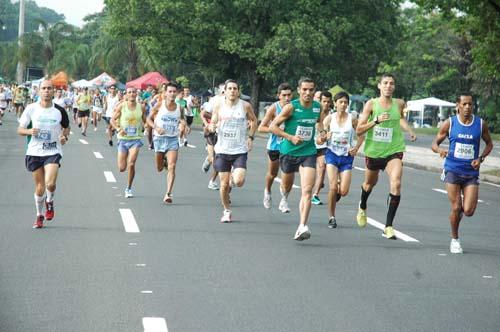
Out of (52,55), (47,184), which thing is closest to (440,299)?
(47,184)

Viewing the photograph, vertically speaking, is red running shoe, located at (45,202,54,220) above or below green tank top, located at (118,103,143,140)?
below

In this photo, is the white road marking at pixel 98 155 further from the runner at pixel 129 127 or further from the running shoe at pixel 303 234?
the running shoe at pixel 303 234

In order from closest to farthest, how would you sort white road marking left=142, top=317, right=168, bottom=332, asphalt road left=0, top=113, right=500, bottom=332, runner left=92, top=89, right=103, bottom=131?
white road marking left=142, top=317, right=168, bottom=332, asphalt road left=0, top=113, right=500, bottom=332, runner left=92, top=89, right=103, bottom=131

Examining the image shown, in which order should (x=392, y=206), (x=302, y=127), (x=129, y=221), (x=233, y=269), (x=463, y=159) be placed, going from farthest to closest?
(x=129, y=221) → (x=392, y=206) → (x=302, y=127) → (x=463, y=159) → (x=233, y=269)

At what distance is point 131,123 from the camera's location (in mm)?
15805

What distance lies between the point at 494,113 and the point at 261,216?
182 feet

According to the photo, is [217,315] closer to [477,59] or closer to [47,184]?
[47,184]

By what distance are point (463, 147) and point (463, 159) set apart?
0.12m

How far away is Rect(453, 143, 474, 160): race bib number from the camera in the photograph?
1099cm

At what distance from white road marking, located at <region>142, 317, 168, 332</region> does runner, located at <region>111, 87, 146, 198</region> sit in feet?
28.7

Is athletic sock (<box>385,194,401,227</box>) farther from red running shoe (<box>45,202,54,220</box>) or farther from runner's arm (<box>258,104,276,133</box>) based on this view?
red running shoe (<box>45,202,54,220</box>)

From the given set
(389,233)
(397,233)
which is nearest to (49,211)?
(389,233)

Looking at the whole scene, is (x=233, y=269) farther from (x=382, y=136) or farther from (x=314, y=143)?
(x=382, y=136)

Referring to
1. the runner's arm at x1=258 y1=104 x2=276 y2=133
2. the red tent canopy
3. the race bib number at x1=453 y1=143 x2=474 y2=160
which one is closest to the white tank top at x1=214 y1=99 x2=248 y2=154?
the runner's arm at x1=258 y1=104 x2=276 y2=133
